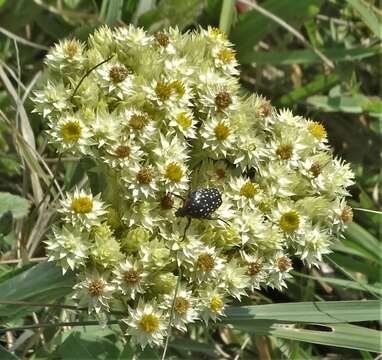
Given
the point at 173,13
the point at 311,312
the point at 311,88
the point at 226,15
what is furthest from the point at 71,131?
the point at 311,88

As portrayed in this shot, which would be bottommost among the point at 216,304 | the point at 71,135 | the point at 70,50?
the point at 216,304

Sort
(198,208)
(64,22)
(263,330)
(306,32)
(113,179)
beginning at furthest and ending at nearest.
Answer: (306,32)
(64,22)
(263,330)
(113,179)
(198,208)

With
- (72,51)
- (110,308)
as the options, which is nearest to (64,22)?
(72,51)

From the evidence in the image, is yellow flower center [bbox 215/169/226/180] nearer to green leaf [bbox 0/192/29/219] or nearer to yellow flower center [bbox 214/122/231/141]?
yellow flower center [bbox 214/122/231/141]

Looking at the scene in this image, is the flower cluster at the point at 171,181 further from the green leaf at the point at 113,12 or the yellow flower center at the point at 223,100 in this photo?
the green leaf at the point at 113,12

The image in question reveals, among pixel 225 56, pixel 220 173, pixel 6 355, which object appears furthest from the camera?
pixel 6 355

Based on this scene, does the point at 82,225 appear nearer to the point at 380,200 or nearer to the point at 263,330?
the point at 263,330

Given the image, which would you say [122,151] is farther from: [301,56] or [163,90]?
[301,56]
